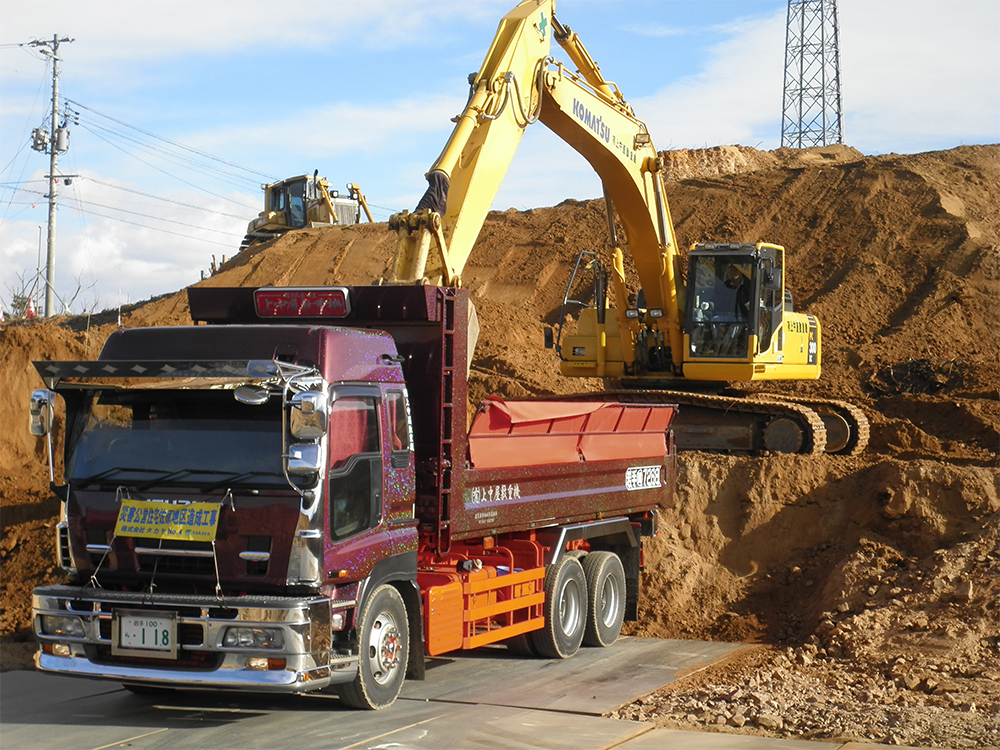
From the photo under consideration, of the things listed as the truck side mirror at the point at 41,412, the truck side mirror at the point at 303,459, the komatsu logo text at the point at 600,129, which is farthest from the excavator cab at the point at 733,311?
the truck side mirror at the point at 41,412

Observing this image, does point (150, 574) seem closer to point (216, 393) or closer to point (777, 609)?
point (216, 393)

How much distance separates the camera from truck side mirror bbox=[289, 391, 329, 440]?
6906 millimetres

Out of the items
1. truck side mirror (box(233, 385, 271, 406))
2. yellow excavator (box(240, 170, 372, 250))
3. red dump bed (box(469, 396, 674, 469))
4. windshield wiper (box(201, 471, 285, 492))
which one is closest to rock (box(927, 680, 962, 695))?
red dump bed (box(469, 396, 674, 469))

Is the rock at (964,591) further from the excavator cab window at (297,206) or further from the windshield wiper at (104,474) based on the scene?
the excavator cab window at (297,206)

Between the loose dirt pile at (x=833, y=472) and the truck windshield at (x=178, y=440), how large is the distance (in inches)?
135

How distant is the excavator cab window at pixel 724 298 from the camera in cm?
1706

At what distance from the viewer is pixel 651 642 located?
462 inches

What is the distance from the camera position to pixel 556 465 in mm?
10078

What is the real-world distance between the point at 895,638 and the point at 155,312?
1116 inches

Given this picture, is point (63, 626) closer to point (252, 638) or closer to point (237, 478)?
point (252, 638)

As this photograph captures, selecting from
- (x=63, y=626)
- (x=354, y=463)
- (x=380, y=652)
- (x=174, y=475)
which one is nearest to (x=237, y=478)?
(x=174, y=475)

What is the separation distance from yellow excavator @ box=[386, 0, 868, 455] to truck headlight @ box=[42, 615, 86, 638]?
639 cm

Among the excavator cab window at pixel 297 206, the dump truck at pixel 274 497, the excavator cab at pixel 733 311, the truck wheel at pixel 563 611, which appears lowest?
the truck wheel at pixel 563 611

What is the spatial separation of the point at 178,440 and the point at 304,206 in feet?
117
